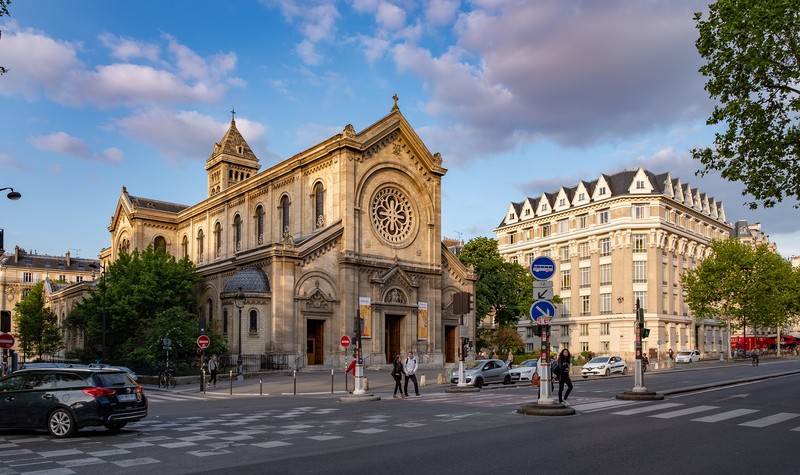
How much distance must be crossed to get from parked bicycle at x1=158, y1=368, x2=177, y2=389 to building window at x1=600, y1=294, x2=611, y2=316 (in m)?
53.9

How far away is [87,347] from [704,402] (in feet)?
172

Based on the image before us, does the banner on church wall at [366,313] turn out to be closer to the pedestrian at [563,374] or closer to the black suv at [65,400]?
the pedestrian at [563,374]

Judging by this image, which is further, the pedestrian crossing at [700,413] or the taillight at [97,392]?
the pedestrian crossing at [700,413]

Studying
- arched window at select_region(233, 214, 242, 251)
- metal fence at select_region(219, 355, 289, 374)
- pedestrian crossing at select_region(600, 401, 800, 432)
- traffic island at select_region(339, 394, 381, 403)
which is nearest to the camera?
pedestrian crossing at select_region(600, 401, 800, 432)

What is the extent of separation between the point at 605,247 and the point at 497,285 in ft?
67.7

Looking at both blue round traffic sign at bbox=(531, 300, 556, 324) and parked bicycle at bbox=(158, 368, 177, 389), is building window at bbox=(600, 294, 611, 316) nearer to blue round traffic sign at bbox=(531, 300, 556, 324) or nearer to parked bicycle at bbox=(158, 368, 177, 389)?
parked bicycle at bbox=(158, 368, 177, 389)

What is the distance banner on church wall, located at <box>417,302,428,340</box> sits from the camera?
51281mm

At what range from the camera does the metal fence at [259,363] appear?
143ft

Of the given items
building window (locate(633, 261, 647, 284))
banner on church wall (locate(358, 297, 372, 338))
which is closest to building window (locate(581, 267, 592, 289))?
building window (locate(633, 261, 647, 284))

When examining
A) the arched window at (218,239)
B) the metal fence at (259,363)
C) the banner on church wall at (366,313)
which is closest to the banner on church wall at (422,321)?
the banner on church wall at (366,313)

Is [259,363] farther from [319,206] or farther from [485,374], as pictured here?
[485,374]

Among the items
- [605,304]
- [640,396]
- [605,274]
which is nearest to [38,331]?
[605,304]

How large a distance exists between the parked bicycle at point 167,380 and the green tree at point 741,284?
5826cm

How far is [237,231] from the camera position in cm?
6162
